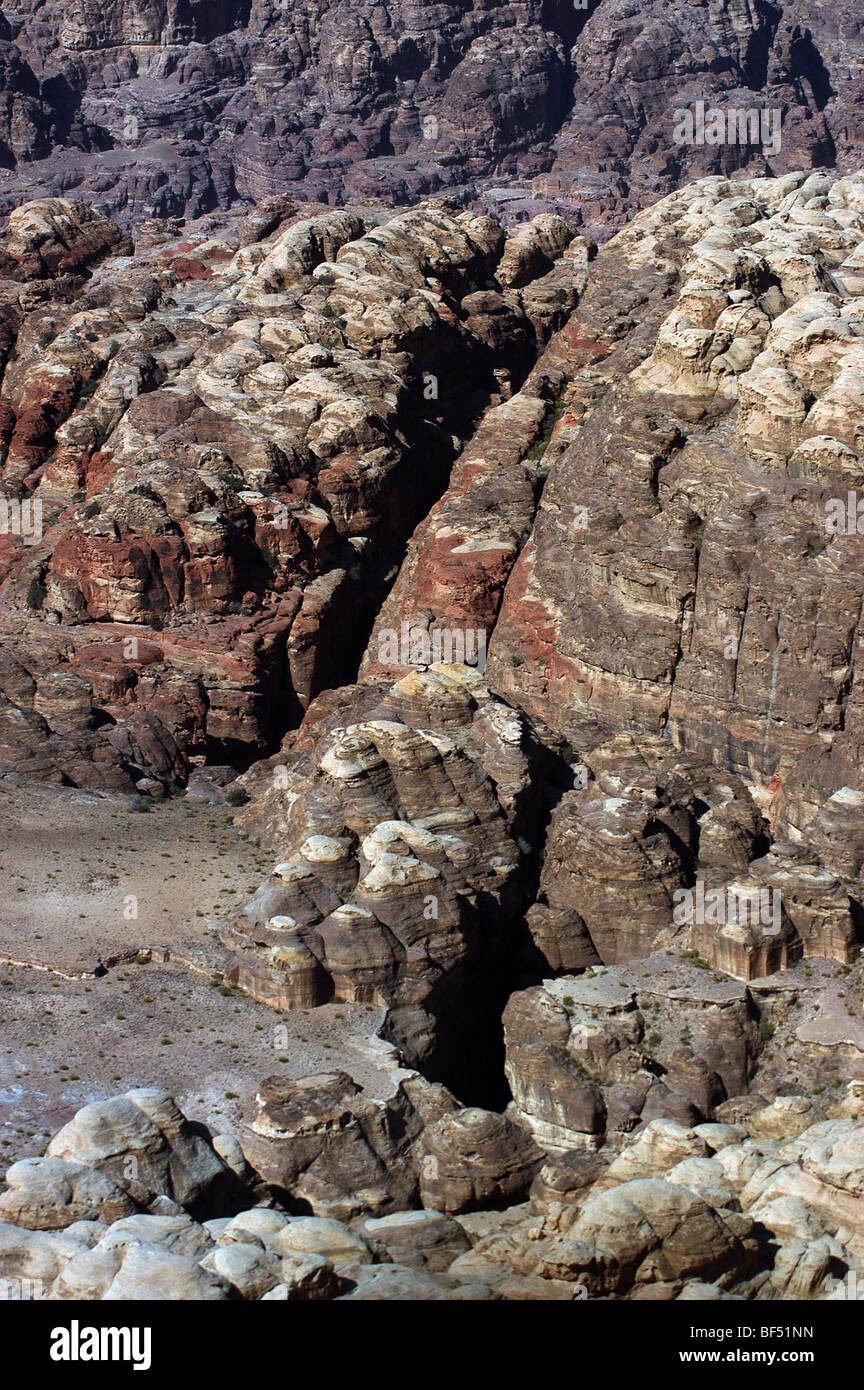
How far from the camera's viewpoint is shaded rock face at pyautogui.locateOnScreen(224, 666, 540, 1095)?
2384 inches

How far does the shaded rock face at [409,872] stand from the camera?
60.6m

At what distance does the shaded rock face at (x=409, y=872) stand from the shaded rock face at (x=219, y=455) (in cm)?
1125

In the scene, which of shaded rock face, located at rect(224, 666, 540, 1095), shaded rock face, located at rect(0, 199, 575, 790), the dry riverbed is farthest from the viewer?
shaded rock face, located at rect(0, 199, 575, 790)

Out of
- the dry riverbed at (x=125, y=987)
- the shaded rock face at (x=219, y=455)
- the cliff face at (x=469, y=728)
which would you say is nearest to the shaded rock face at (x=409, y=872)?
the cliff face at (x=469, y=728)

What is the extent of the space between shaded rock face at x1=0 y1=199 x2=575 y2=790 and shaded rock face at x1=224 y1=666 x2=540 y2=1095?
11250 millimetres

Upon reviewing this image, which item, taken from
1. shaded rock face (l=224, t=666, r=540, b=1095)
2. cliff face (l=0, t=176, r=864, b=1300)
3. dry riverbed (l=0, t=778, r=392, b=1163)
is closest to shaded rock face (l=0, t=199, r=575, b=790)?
cliff face (l=0, t=176, r=864, b=1300)

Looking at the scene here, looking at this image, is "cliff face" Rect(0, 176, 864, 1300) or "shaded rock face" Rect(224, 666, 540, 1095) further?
"shaded rock face" Rect(224, 666, 540, 1095)

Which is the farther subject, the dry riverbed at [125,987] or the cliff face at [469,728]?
the dry riverbed at [125,987]

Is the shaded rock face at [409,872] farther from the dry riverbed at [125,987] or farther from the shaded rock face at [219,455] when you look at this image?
the shaded rock face at [219,455]

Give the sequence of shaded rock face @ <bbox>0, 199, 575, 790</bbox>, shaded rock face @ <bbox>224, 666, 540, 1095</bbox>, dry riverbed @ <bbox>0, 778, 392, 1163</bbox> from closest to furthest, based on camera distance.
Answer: dry riverbed @ <bbox>0, 778, 392, 1163</bbox>, shaded rock face @ <bbox>224, 666, 540, 1095</bbox>, shaded rock face @ <bbox>0, 199, 575, 790</bbox>

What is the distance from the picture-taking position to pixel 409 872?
63.3m

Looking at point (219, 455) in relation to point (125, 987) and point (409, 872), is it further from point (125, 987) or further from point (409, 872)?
point (125, 987)

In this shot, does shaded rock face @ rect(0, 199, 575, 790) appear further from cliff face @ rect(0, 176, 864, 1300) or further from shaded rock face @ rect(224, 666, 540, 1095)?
shaded rock face @ rect(224, 666, 540, 1095)

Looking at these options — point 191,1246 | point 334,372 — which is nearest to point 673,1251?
point 191,1246
